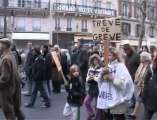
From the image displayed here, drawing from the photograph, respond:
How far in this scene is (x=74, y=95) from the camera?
818cm

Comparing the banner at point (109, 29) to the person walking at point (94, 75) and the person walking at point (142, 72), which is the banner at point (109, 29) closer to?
the person walking at point (94, 75)

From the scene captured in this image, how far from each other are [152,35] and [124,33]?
689 cm

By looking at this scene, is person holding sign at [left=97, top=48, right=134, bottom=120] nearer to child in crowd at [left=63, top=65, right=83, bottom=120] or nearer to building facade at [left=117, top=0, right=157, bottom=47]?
child in crowd at [left=63, top=65, right=83, bottom=120]

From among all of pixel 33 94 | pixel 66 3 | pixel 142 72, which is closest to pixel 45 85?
pixel 33 94

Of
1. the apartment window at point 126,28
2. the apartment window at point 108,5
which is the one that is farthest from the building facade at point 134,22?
the apartment window at point 108,5

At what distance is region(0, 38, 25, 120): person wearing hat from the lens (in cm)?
743

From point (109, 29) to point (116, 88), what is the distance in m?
1.68

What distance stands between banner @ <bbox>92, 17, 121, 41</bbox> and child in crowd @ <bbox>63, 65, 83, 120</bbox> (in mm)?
815

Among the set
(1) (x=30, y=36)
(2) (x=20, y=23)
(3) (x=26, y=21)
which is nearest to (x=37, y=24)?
(3) (x=26, y=21)

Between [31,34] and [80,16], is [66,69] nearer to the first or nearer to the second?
[31,34]

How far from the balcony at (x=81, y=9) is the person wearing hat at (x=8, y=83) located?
3948cm

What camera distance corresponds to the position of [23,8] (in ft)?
147

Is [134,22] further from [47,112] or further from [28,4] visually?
[47,112]

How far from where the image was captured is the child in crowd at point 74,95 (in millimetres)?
8195
